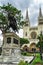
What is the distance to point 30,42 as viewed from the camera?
72250 millimetres

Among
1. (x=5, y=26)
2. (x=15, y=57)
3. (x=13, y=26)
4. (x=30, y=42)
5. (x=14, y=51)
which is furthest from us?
(x=30, y=42)

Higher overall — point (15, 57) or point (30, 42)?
point (15, 57)

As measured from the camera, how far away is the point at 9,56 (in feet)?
90.1

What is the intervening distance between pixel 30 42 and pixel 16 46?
42219mm

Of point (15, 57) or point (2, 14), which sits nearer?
point (15, 57)

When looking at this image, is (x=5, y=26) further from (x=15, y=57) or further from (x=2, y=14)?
(x=15, y=57)

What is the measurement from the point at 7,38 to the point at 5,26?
10991mm

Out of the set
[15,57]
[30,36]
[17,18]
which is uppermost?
[17,18]

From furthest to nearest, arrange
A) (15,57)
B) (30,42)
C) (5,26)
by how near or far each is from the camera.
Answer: (30,42) → (5,26) → (15,57)

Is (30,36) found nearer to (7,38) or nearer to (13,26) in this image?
(13,26)

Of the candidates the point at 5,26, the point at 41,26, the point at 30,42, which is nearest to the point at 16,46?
the point at 5,26

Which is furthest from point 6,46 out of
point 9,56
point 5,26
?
point 5,26

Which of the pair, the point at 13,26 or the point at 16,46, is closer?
the point at 16,46

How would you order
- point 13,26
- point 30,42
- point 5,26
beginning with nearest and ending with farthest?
1. point 13,26
2. point 5,26
3. point 30,42
